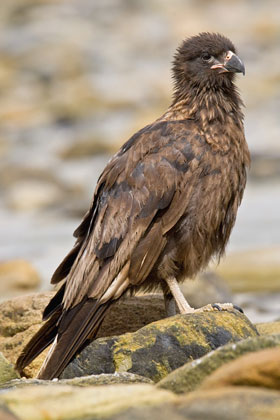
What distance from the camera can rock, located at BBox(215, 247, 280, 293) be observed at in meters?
13.8

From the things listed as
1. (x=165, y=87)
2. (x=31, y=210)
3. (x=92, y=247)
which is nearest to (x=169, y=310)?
(x=92, y=247)

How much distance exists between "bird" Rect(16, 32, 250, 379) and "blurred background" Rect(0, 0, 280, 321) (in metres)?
4.89

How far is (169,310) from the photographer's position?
788 centimetres

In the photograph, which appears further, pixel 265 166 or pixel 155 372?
pixel 265 166

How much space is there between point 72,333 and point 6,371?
0.57m

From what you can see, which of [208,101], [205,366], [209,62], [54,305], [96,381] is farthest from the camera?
[209,62]

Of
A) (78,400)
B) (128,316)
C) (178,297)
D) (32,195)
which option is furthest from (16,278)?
(32,195)

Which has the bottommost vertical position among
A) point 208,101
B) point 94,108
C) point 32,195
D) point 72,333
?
point 72,333

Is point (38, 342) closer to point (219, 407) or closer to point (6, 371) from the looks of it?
point (6, 371)

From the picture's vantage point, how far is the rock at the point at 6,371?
24.2ft

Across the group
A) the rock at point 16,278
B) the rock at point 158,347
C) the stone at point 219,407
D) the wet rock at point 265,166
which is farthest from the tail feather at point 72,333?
the wet rock at point 265,166

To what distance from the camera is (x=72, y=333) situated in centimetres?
730

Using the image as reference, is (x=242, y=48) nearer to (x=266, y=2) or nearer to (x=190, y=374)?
(x=266, y=2)

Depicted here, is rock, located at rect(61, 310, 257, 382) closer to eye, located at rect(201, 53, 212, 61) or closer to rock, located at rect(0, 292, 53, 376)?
rock, located at rect(0, 292, 53, 376)
